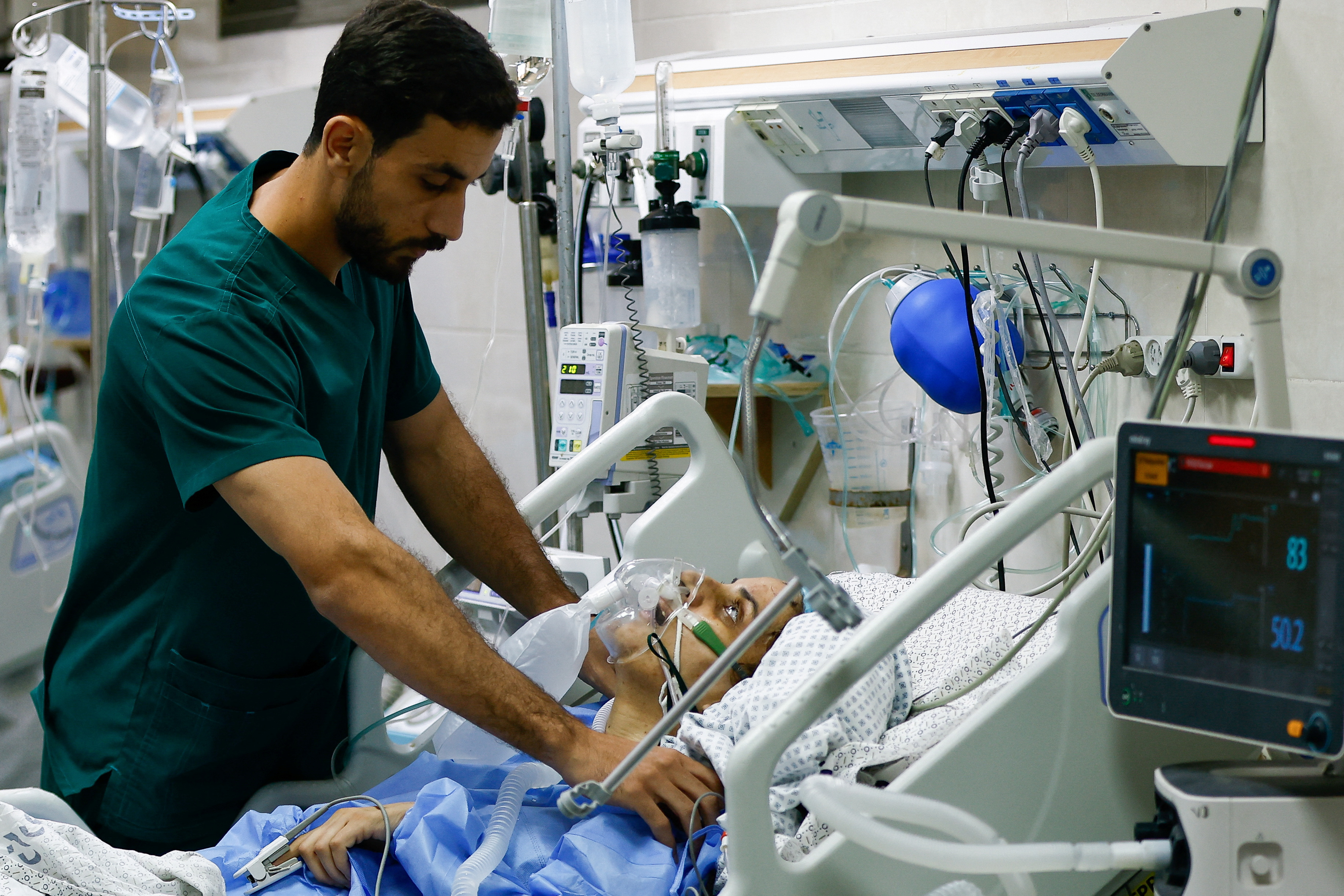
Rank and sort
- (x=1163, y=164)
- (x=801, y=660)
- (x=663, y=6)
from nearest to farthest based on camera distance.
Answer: (x=801, y=660), (x=1163, y=164), (x=663, y=6)

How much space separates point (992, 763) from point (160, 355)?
113 cm

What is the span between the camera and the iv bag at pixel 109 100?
3.07 metres

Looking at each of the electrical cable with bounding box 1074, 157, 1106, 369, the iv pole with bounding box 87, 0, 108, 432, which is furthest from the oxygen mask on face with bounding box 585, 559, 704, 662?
the iv pole with bounding box 87, 0, 108, 432

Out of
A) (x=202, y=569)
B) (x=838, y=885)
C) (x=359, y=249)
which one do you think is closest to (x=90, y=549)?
(x=202, y=569)

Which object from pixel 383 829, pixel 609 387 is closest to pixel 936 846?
pixel 383 829

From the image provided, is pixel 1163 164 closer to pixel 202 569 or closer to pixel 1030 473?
pixel 1030 473

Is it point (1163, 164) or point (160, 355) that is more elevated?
point (1163, 164)

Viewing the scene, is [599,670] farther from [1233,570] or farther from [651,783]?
[1233,570]

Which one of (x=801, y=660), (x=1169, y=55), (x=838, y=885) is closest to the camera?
(x=838, y=885)

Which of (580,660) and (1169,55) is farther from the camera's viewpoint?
(1169,55)

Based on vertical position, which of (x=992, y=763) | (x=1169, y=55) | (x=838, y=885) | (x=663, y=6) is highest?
(x=663, y=6)

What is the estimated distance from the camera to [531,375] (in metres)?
2.62

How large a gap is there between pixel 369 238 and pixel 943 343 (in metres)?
1.19

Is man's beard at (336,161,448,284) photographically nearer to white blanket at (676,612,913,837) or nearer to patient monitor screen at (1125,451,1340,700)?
white blanket at (676,612,913,837)
